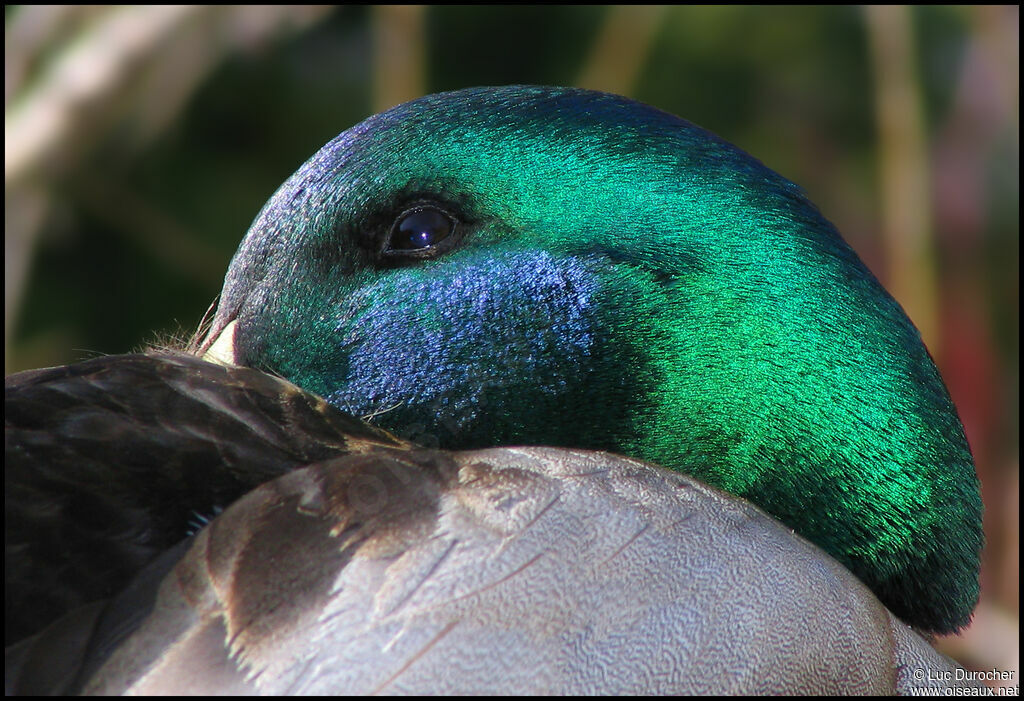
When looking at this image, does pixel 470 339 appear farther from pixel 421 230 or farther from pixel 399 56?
pixel 399 56

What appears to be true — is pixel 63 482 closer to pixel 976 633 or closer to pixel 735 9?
pixel 976 633

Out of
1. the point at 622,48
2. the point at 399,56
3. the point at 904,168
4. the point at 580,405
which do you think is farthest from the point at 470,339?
the point at 622,48

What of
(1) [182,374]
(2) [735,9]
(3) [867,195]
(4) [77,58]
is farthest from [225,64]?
(1) [182,374]

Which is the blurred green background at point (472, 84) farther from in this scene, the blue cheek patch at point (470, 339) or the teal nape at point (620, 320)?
the blue cheek patch at point (470, 339)

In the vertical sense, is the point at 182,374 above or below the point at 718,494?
above

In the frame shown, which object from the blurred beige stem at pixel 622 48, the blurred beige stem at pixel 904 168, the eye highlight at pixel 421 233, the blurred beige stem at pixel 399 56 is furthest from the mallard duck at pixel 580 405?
the blurred beige stem at pixel 622 48

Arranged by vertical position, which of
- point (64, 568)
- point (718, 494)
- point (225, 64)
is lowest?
point (718, 494)

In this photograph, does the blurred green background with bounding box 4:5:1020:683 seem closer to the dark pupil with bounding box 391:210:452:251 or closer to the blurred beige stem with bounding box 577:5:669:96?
the blurred beige stem with bounding box 577:5:669:96
